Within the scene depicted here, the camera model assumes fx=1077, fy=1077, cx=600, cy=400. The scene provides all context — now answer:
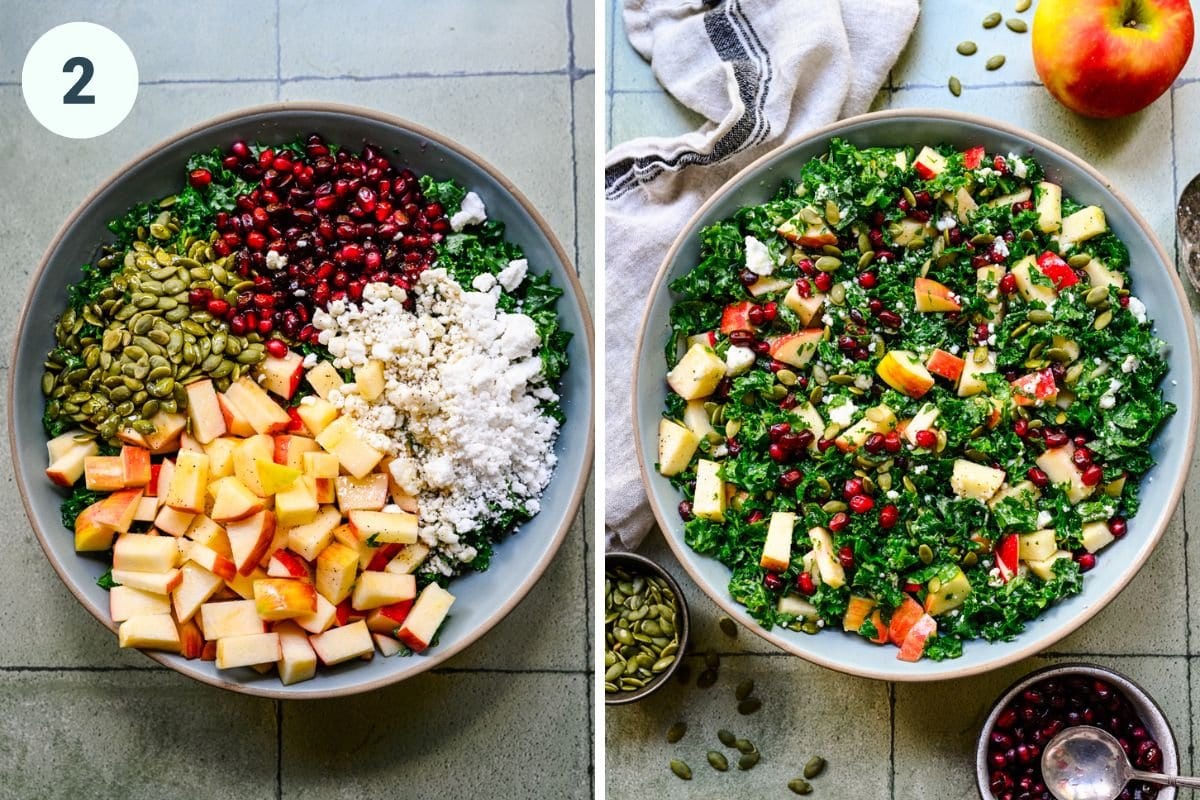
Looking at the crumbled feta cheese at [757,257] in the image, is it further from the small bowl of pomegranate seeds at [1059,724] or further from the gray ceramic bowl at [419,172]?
the small bowl of pomegranate seeds at [1059,724]

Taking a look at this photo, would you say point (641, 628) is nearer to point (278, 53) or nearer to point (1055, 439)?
point (1055, 439)

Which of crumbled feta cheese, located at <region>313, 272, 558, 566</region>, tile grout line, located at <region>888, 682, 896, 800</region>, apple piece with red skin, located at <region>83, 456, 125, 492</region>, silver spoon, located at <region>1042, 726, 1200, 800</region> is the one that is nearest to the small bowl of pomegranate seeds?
silver spoon, located at <region>1042, 726, 1200, 800</region>

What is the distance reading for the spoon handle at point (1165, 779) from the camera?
136 centimetres

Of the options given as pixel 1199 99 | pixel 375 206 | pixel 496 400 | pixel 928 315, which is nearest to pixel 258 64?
pixel 375 206

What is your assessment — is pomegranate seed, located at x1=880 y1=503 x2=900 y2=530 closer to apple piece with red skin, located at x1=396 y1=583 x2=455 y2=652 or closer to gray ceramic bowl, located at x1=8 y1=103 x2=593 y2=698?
gray ceramic bowl, located at x1=8 y1=103 x2=593 y2=698

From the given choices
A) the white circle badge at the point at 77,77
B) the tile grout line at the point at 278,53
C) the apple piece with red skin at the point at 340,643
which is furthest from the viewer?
the apple piece with red skin at the point at 340,643

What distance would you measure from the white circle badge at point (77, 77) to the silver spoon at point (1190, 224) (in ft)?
4.38

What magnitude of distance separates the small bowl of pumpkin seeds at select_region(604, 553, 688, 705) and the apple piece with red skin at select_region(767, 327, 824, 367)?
330mm

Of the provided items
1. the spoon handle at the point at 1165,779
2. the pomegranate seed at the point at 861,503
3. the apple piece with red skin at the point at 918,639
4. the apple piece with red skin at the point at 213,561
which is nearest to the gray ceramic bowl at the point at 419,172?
the apple piece with red skin at the point at 213,561

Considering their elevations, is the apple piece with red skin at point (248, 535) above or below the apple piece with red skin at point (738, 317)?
below

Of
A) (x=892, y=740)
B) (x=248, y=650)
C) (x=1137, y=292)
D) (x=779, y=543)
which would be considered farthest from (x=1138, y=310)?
(x=248, y=650)

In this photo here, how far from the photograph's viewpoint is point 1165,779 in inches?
54.7

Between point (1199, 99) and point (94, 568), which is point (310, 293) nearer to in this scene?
point (94, 568)

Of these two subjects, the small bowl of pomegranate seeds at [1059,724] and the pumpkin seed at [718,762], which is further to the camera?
the pumpkin seed at [718,762]
